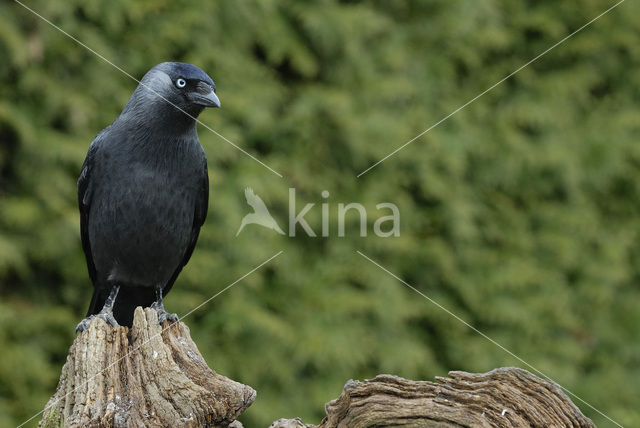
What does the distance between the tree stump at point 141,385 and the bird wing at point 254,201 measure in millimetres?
1991

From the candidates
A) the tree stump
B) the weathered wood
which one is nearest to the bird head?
the tree stump

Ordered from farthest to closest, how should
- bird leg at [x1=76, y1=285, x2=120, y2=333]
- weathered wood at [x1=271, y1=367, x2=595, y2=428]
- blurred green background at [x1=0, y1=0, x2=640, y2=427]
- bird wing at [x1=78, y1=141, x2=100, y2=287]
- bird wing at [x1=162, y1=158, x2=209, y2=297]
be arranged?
blurred green background at [x1=0, y1=0, x2=640, y2=427], bird wing at [x1=162, y1=158, x2=209, y2=297], bird wing at [x1=78, y1=141, x2=100, y2=287], bird leg at [x1=76, y1=285, x2=120, y2=333], weathered wood at [x1=271, y1=367, x2=595, y2=428]

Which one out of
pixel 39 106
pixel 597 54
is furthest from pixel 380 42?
pixel 39 106

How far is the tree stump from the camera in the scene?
284 cm

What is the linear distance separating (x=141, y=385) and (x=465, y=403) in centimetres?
121

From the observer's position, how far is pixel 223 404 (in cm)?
286

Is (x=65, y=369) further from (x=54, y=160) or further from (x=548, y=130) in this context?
(x=548, y=130)

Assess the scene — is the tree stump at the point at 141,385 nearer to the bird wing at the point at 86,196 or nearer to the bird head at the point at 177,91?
the bird wing at the point at 86,196

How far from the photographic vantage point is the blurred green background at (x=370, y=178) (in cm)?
473

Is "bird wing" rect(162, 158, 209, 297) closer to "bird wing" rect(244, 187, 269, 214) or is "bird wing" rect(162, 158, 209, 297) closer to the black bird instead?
the black bird

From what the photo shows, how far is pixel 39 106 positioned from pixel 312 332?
225 centimetres

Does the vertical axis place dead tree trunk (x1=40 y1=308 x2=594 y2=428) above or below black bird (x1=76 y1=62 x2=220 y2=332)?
below

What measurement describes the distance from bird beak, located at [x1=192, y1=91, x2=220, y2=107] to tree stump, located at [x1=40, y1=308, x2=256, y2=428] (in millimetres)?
1050

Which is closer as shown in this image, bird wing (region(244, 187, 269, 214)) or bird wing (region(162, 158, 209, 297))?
bird wing (region(162, 158, 209, 297))
